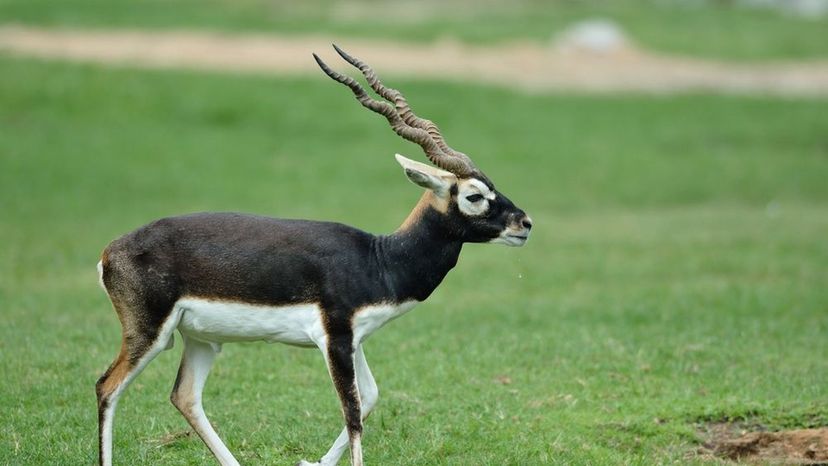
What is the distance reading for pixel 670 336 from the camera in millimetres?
11461

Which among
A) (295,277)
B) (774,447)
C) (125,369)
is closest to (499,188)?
(774,447)

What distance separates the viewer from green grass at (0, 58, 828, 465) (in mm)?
8445

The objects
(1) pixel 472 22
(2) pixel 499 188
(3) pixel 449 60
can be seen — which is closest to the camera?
(2) pixel 499 188

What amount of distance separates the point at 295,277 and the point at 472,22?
95.2ft

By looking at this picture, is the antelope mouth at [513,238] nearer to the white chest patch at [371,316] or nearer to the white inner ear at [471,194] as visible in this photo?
the white inner ear at [471,194]

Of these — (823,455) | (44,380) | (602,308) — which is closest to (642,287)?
(602,308)

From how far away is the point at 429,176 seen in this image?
23.2 feet

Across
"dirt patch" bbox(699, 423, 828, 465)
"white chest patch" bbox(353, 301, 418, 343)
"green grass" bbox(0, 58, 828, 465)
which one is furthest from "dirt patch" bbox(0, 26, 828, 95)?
"white chest patch" bbox(353, 301, 418, 343)

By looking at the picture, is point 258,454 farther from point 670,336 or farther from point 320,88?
point 320,88

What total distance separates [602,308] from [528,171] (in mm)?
9312

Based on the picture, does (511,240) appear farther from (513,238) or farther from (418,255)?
(418,255)

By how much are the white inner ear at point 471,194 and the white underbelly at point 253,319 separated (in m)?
1.01

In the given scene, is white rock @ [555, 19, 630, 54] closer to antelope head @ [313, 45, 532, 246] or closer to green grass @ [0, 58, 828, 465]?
green grass @ [0, 58, 828, 465]

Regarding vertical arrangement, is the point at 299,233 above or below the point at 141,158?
above
